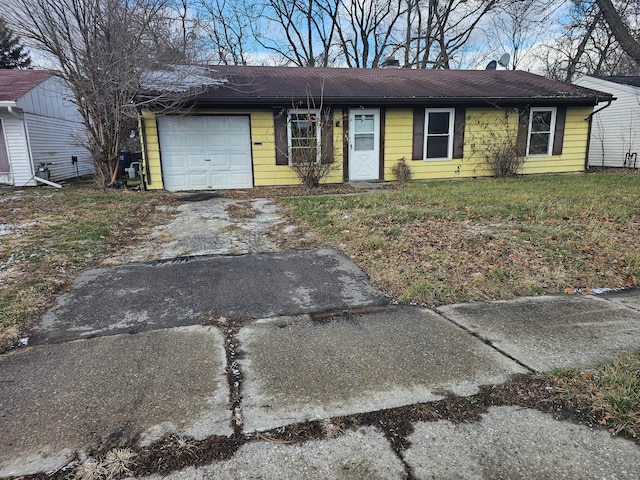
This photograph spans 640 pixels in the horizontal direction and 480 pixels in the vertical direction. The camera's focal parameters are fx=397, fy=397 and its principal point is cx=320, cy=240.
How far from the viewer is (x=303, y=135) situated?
1110 centimetres

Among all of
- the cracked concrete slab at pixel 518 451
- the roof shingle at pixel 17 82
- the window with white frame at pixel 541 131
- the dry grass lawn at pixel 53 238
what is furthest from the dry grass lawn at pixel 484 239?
the roof shingle at pixel 17 82

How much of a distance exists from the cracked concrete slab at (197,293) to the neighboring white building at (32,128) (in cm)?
866

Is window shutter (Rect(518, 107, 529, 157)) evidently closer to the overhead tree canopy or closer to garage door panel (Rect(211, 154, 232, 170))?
the overhead tree canopy

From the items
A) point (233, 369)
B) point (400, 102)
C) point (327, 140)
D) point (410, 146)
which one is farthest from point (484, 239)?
point (410, 146)

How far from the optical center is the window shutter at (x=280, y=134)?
10.9 m

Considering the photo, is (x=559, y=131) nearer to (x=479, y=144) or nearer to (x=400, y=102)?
(x=479, y=144)

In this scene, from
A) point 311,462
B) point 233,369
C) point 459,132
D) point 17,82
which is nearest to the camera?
point 311,462

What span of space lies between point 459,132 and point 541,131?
284 cm

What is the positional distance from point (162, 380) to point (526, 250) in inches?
161

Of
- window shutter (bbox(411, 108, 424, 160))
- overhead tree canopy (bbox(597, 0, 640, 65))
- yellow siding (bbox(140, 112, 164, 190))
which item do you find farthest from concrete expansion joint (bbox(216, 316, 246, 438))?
overhead tree canopy (bbox(597, 0, 640, 65))

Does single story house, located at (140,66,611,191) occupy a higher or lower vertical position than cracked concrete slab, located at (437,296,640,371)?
higher

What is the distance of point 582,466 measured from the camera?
1.64 m

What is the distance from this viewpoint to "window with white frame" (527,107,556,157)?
12.4 meters

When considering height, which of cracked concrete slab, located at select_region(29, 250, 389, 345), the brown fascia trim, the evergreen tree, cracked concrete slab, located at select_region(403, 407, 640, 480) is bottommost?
cracked concrete slab, located at select_region(29, 250, 389, 345)
